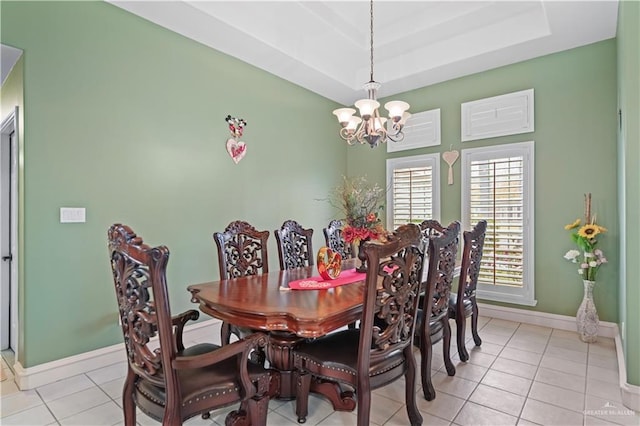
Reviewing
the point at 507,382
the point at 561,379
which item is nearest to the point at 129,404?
the point at 507,382

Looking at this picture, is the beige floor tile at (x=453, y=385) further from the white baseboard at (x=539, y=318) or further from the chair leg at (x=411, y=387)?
the white baseboard at (x=539, y=318)

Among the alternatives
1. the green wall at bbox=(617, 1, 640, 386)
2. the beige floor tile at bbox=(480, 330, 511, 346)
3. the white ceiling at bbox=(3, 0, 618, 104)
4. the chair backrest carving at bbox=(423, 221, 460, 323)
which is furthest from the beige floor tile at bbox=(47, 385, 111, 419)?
the green wall at bbox=(617, 1, 640, 386)

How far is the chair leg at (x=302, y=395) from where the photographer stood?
2156mm

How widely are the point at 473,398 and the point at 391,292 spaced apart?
126cm

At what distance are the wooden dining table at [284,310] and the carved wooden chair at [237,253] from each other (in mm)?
341

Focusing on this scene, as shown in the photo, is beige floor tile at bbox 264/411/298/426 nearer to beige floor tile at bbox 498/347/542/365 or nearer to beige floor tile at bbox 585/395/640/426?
beige floor tile at bbox 585/395/640/426

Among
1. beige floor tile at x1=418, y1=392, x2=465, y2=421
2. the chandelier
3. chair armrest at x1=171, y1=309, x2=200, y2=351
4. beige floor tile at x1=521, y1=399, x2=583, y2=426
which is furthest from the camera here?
the chandelier

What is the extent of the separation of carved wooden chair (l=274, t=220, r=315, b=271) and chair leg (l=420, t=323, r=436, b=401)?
1.38 m

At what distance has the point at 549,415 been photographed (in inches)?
86.8

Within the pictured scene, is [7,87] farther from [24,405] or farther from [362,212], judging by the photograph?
[362,212]

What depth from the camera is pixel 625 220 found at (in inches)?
94.4

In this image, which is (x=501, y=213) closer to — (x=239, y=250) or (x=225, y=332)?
(x=239, y=250)

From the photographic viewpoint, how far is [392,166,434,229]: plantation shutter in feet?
15.9

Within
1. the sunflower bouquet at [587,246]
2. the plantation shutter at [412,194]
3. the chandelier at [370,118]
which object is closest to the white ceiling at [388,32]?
the plantation shutter at [412,194]
